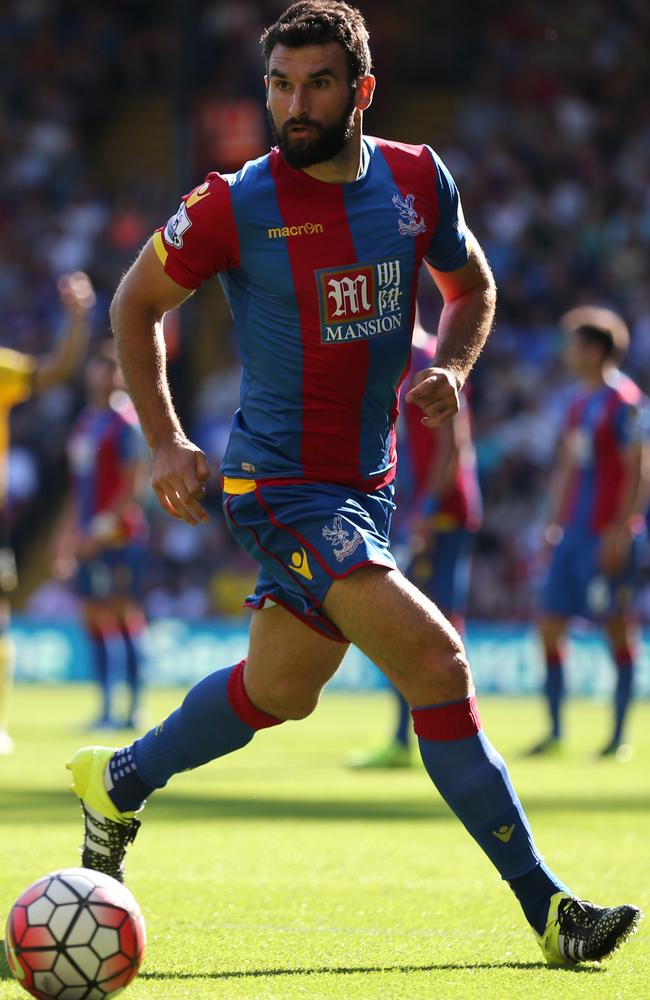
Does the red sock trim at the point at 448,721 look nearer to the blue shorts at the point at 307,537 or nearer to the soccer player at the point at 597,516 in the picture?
the blue shorts at the point at 307,537

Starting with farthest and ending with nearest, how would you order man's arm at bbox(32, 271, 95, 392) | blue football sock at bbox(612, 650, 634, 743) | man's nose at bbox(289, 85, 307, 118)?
blue football sock at bbox(612, 650, 634, 743) < man's arm at bbox(32, 271, 95, 392) < man's nose at bbox(289, 85, 307, 118)

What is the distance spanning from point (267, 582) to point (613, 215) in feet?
57.7

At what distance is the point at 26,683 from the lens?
56.5 feet

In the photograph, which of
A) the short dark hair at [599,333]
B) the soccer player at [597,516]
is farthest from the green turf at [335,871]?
the short dark hair at [599,333]

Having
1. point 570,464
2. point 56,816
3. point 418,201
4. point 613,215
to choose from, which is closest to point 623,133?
point 613,215

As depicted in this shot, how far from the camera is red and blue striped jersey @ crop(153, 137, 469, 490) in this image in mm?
4594

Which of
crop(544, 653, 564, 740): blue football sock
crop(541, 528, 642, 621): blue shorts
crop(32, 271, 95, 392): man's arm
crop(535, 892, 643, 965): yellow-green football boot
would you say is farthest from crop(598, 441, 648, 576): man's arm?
crop(535, 892, 643, 965): yellow-green football boot

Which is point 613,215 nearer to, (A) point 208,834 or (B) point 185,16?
(B) point 185,16

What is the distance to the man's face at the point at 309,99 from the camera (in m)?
4.48

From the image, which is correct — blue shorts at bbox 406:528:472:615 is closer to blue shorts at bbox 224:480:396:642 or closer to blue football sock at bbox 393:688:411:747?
Answer: blue football sock at bbox 393:688:411:747

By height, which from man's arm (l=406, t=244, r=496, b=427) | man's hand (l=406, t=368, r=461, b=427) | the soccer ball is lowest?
the soccer ball

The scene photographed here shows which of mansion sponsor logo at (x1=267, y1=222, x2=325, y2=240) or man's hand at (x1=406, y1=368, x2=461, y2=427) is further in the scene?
mansion sponsor logo at (x1=267, y1=222, x2=325, y2=240)

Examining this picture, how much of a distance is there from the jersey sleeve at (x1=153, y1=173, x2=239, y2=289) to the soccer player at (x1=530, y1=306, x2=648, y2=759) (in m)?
5.85

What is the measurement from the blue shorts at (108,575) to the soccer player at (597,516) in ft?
9.52
